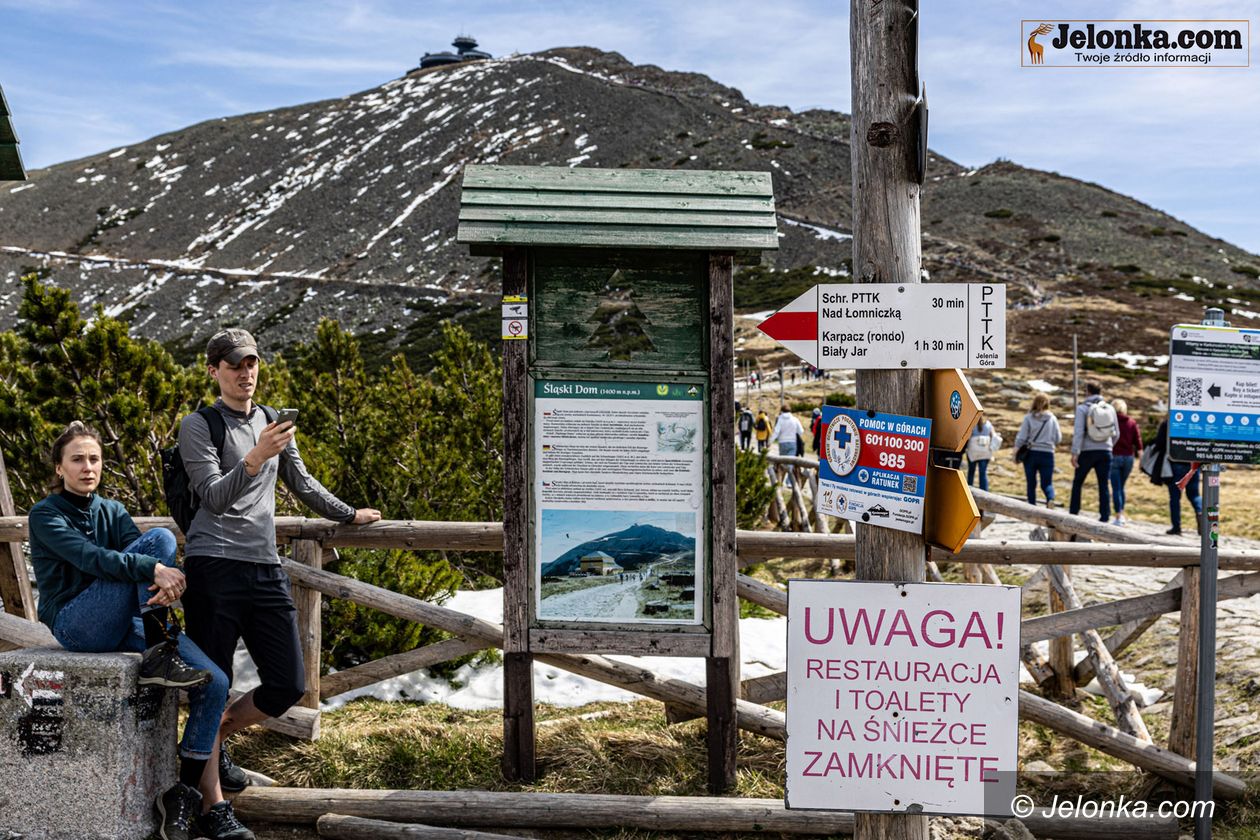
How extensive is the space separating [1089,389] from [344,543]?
10339 millimetres

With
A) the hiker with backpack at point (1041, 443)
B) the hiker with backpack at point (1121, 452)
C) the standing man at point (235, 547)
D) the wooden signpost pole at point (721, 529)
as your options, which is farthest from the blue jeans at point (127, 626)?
the hiker with backpack at point (1121, 452)

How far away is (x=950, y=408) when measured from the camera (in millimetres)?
2855

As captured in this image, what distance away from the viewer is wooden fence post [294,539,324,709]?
4617 mm

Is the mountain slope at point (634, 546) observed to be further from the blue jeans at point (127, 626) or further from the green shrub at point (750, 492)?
the green shrub at point (750, 492)

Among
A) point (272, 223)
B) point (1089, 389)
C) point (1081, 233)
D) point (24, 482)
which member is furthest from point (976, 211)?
point (24, 482)

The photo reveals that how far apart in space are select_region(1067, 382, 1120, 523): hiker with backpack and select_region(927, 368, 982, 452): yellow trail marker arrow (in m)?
9.89

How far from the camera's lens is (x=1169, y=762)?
454cm

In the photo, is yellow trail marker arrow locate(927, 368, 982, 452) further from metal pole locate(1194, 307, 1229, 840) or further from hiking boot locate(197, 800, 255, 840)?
hiking boot locate(197, 800, 255, 840)

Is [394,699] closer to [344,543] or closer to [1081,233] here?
[344,543]

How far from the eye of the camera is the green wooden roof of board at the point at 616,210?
407cm

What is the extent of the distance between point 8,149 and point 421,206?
10916cm

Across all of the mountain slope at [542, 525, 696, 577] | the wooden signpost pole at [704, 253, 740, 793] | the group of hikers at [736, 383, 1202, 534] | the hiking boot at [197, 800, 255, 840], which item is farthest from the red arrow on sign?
the group of hikers at [736, 383, 1202, 534]

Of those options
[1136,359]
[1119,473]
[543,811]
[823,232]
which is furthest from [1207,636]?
[823,232]

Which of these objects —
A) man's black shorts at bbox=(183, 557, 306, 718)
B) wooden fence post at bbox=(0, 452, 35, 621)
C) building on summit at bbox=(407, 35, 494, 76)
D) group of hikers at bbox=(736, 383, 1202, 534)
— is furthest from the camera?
building on summit at bbox=(407, 35, 494, 76)
